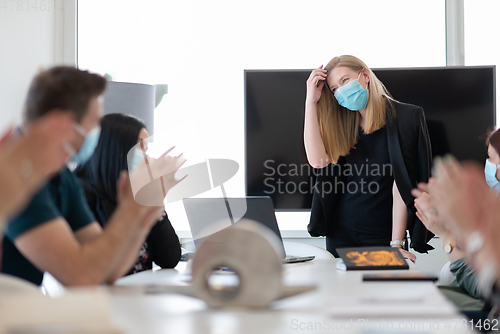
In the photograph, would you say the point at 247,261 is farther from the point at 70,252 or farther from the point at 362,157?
the point at 362,157

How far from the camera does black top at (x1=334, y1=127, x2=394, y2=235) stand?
100 inches

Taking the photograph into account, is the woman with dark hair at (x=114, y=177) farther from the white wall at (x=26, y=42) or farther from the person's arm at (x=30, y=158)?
the white wall at (x=26, y=42)

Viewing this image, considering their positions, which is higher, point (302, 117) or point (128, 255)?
point (302, 117)

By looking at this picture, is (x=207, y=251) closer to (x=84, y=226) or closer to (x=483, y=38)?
(x=84, y=226)

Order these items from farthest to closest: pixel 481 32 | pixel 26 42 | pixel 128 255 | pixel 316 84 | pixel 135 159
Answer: pixel 26 42, pixel 481 32, pixel 316 84, pixel 135 159, pixel 128 255

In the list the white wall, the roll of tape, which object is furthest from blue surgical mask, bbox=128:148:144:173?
the white wall

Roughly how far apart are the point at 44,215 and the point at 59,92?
320mm

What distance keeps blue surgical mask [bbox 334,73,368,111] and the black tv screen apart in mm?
509

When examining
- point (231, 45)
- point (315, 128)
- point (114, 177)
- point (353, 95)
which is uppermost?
point (231, 45)

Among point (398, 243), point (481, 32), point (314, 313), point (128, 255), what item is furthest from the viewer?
point (481, 32)

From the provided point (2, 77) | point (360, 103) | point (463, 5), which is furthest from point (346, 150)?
point (2, 77)

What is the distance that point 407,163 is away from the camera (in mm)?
2555

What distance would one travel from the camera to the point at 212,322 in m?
1.00

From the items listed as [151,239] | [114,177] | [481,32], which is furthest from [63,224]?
[481,32]
